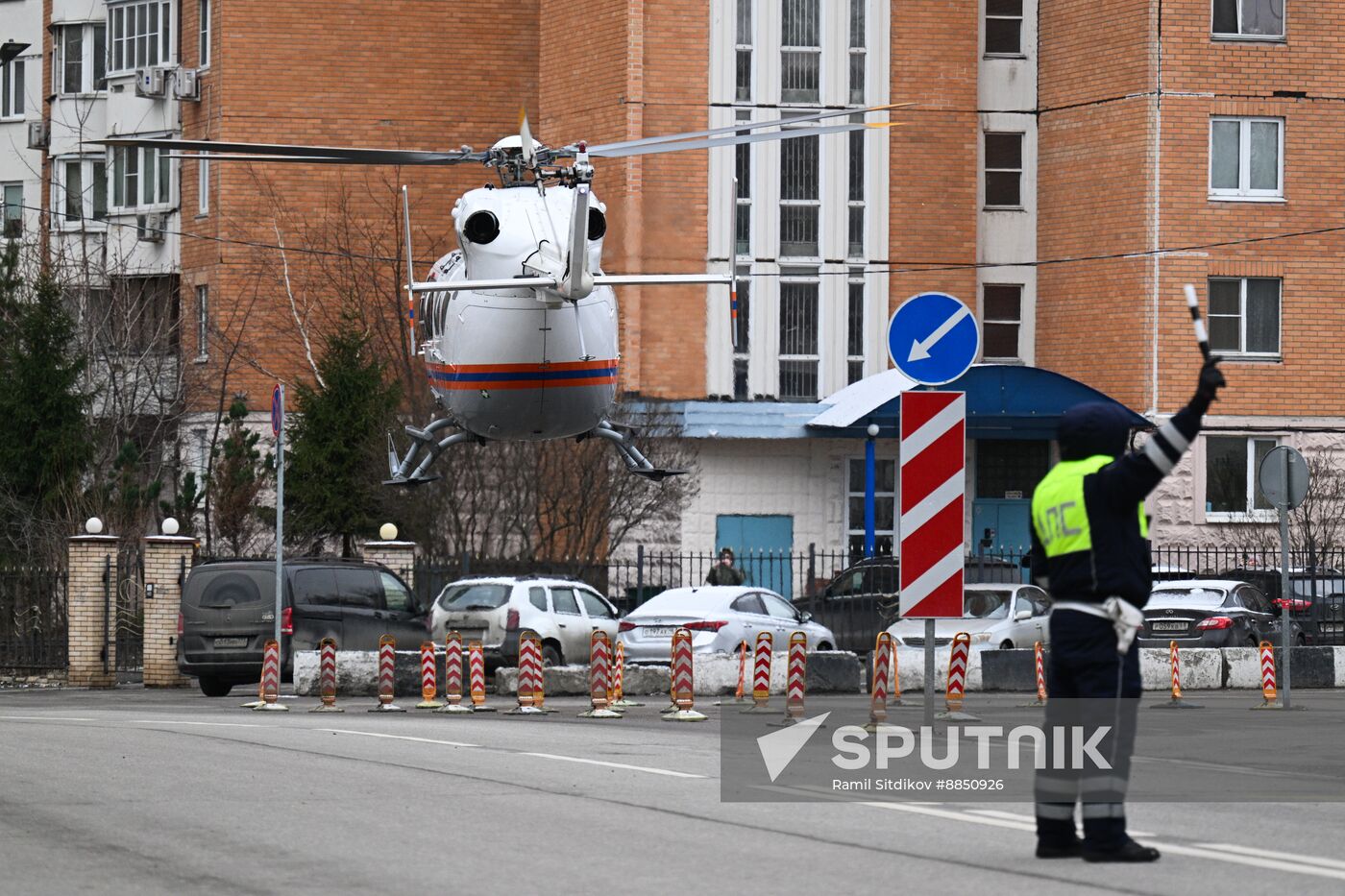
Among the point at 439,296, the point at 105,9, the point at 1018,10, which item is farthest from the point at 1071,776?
the point at 105,9

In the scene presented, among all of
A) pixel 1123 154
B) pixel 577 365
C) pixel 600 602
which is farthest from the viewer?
pixel 1123 154

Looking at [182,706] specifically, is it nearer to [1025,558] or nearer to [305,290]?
[1025,558]

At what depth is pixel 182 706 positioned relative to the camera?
994 inches

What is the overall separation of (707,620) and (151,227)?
27224 mm

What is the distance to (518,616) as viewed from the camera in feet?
97.4

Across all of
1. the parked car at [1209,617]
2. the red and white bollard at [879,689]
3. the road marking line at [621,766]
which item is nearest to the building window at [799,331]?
the parked car at [1209,617]

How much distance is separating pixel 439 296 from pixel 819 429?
1875 centimetres

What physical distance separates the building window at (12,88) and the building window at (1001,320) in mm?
29124

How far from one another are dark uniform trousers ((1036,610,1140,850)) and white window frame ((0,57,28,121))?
56301 mm

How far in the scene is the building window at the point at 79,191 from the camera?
53.4 metres

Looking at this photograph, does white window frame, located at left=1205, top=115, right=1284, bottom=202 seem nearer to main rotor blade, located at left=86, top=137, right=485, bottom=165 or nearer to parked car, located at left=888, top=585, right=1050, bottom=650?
parked car, located at left=888, top=585, right=1050, bottom=650

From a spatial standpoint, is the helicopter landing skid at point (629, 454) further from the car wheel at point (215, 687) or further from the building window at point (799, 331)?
the building window at point (799, 331)

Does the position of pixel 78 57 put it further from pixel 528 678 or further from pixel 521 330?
pixel 528 678

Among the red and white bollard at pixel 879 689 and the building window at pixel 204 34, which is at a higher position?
the building window at pixel 204 34
